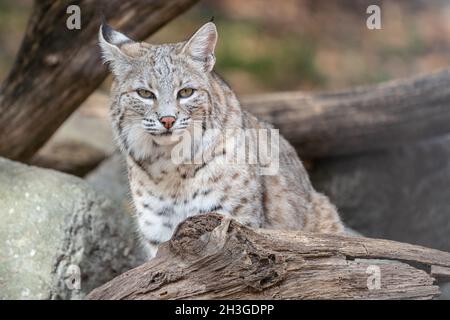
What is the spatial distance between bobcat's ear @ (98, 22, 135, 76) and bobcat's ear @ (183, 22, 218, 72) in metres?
0.37

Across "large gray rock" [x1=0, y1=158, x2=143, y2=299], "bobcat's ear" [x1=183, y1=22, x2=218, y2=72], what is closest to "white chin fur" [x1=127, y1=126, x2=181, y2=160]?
"bobcat's ear" [x1=183, y1=22, x2=218, y2=72]

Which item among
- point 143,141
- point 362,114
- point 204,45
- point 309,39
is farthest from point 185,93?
point 309,39

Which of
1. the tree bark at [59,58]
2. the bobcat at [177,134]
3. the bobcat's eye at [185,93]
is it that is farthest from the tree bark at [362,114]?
the bobcat's eye at [185,93]

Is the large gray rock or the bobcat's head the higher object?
the bobcat's head

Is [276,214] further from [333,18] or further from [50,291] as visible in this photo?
[333,18]

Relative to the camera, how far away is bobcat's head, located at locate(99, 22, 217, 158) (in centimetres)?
412

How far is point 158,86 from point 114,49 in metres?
0.39

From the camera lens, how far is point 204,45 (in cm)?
427

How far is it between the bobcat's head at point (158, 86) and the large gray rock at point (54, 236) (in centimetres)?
80

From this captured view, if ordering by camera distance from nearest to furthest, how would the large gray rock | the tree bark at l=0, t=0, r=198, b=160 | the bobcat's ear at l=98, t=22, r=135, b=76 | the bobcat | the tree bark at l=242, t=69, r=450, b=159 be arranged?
the bobcat
the bobcat's ear at l=98, t=22, r=135, b=76
the large gray rock
the tree bark at l=0, t=0, r=198, b=160
the tree bark at l=242, t=69, r=450, b=159

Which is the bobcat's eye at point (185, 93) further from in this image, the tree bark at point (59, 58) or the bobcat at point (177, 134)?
the tree bark at point (59, 58)

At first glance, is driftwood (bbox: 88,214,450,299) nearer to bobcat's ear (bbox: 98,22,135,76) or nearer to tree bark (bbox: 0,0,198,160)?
bobcat's ear (bbox: 98,22,135,76)

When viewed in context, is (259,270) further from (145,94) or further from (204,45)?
(204,45)

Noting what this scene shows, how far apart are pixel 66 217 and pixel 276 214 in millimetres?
1363
